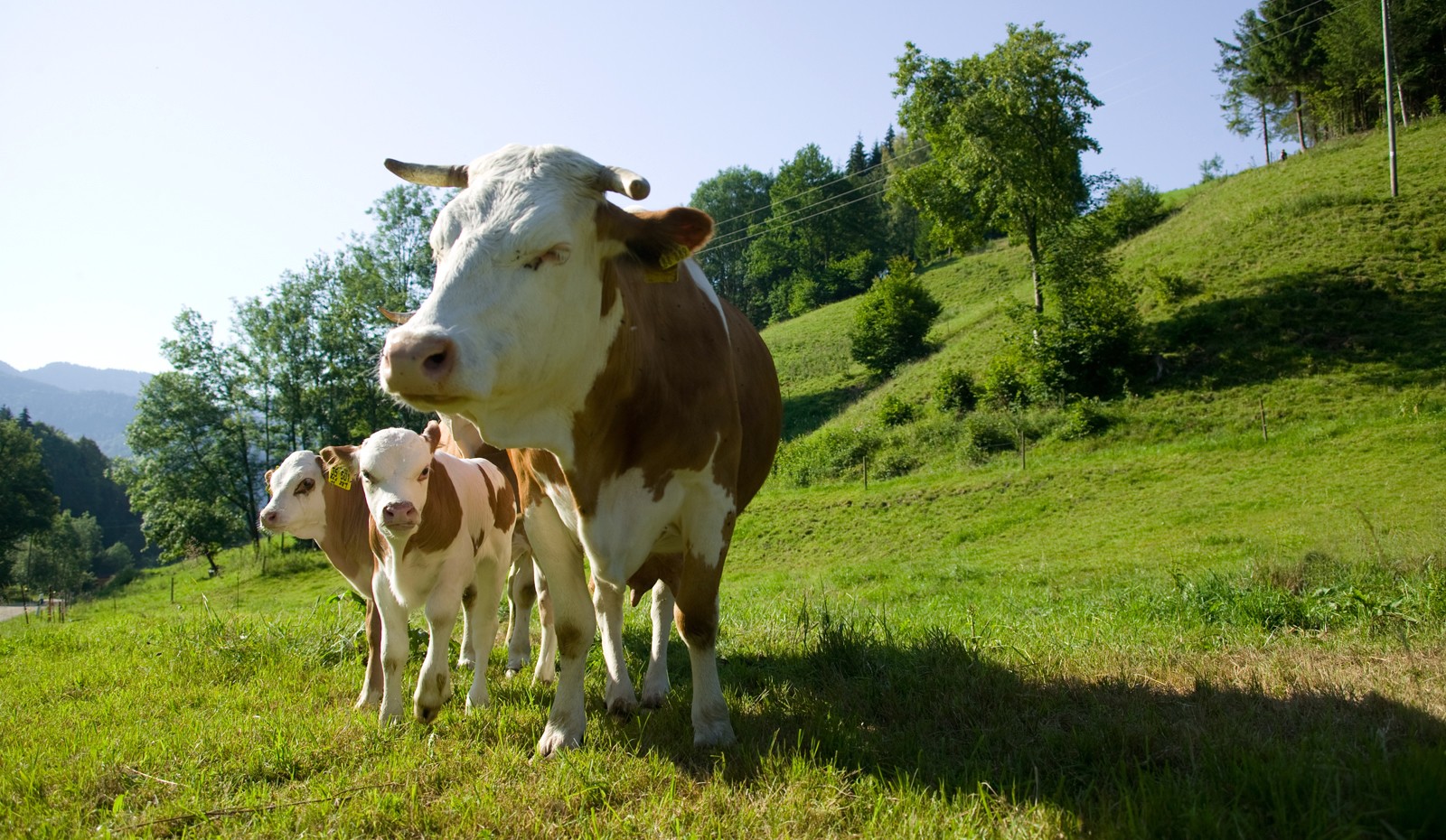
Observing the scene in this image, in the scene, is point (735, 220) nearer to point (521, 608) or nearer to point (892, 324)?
point (892, 324)

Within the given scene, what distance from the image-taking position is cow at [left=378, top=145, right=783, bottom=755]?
3.13 metres

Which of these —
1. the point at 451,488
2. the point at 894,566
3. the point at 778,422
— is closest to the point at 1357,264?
the point at 894,566

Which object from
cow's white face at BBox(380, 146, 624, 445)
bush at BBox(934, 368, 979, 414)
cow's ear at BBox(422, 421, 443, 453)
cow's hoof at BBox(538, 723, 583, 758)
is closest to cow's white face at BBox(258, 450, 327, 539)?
cow's ear at BBox(422, 421, 443, 453)

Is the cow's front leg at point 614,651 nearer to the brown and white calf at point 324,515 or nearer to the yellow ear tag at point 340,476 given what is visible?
the yellow ear tag at point 340,476

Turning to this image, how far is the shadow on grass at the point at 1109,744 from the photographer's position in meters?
2.51

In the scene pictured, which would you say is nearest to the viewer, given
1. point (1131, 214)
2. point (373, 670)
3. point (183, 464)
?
point (373, 670)

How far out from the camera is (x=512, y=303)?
317 centimetres

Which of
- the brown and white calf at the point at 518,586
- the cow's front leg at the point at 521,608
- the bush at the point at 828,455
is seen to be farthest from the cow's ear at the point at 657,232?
the bush at the point at 828,455

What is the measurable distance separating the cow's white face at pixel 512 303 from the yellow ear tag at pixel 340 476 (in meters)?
2.82

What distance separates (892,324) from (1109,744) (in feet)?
132

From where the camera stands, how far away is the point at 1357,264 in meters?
28.3

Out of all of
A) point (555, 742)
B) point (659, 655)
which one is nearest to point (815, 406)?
point (659, 655)

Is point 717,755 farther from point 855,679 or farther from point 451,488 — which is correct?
point 451,488

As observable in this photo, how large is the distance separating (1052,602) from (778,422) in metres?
5.17
